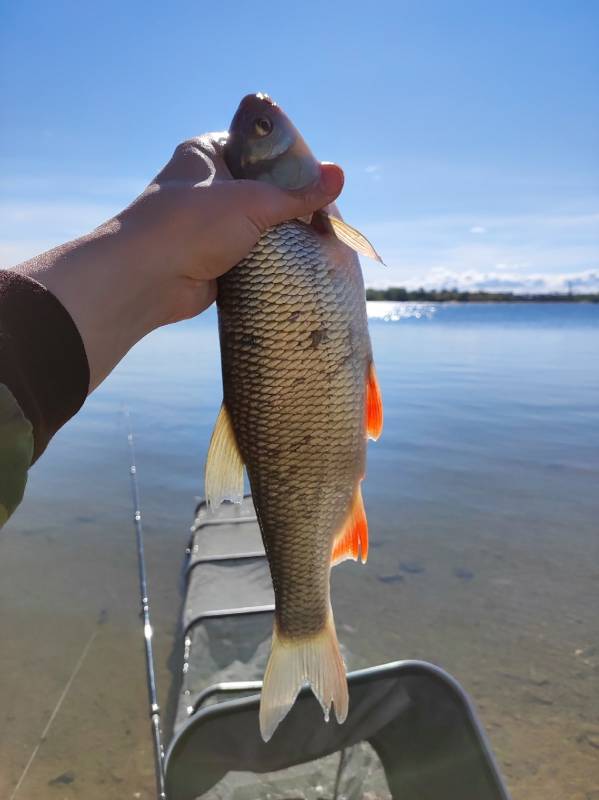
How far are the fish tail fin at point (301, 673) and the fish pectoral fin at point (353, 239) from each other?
1233 mm

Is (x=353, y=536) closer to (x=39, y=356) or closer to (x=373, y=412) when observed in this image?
(x=373, y=412)

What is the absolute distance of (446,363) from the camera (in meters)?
27.0

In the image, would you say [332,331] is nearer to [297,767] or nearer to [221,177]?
[221,177]

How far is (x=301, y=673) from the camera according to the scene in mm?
2252

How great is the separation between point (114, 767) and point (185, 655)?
0.85 metres

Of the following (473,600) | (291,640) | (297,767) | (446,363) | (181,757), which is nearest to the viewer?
(291,640)

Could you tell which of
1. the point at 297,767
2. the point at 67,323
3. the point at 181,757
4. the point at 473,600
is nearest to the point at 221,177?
the point at 67,323

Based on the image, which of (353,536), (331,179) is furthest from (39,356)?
(353,536)

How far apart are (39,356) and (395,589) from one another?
19.5ft

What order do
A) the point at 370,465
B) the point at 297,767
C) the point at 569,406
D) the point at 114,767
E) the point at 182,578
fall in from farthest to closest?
1. the point at 569,406
2. the point at 370,465
3. the point at 182,578
4. the point at 114,767
5. the point at 297,767

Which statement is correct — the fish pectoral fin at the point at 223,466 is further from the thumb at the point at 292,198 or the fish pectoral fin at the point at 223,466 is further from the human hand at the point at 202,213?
the thumb at the point at 292,198

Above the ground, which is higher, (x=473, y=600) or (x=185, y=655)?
(x=185, y=655)

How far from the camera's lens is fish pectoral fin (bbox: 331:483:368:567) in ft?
7.27

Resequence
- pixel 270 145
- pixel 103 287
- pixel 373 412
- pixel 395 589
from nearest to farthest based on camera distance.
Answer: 1. pixel 103 287
2. pixel 270 145
3. pixel 373 412
4. pixel 395 589
